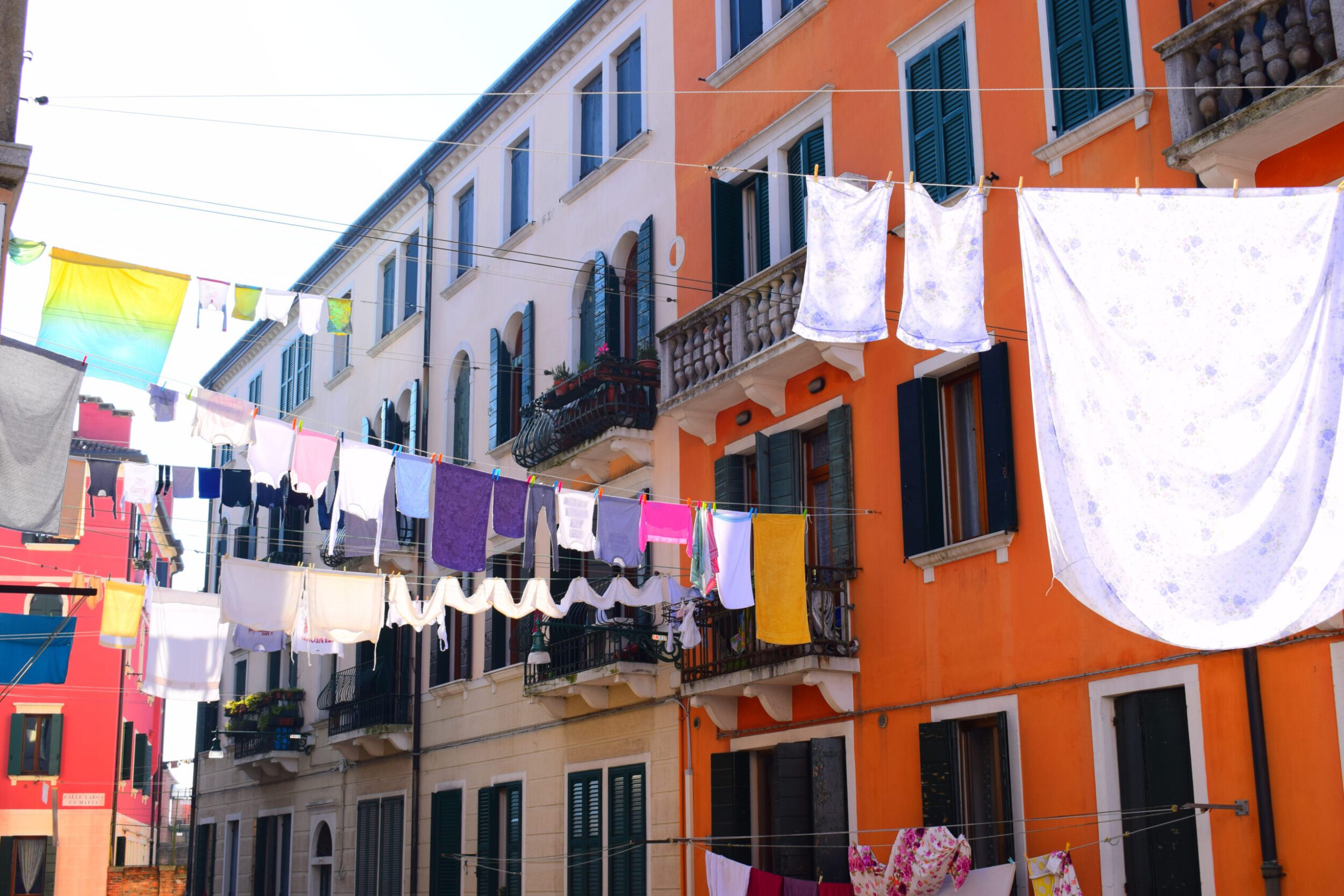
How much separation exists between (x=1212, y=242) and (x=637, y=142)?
1261cm

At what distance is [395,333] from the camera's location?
94.8 feet

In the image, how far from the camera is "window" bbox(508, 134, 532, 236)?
2453 centimetres

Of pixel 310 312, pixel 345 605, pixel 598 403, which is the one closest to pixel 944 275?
pixel 310 312

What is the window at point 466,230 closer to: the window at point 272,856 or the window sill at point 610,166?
the window sill at point 610,166

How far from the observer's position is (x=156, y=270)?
1273cm

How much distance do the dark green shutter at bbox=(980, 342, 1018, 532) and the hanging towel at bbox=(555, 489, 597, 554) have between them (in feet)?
12.5

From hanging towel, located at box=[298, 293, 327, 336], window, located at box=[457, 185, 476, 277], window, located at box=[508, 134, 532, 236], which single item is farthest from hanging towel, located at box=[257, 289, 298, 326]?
window, located at box=[457, 185, 476, 277]

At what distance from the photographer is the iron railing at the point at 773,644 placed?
15.4 m

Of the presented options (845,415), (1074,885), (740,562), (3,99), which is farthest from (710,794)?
(3,99)

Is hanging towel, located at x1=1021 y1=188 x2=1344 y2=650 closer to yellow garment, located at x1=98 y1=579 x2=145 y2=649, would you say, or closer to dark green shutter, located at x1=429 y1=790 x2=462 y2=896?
yellow garment, located at x1=98 y1=579 x2=145 y2=649

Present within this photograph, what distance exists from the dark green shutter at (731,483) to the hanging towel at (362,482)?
16.3 feet

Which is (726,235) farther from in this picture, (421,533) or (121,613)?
(421,533)

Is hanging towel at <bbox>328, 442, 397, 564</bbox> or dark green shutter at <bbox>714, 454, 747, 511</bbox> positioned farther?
dark green shutter at <bbox>714, 454, 747, 511</bbox>

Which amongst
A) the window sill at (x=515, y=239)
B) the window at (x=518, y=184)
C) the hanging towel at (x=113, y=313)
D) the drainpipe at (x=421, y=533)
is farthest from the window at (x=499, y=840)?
the hanging towel at (x=113, y=313)
